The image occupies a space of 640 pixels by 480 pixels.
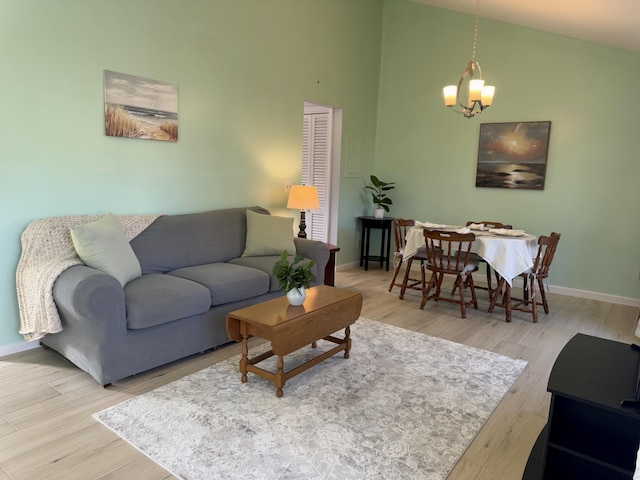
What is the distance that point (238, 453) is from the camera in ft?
6.76

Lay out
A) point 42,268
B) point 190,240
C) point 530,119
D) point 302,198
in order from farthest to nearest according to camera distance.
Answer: point 530,119 → point 302,198 → point 190,240 → point 42,268

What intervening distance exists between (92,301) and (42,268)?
0.59 meters

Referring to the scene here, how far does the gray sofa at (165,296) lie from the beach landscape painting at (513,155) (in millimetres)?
2691

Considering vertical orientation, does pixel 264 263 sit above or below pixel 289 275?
below

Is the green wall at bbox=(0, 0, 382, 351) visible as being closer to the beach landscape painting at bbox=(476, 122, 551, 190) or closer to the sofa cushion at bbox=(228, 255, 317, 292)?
the sofa cushion at bbox=(228, 255, 317, 292)

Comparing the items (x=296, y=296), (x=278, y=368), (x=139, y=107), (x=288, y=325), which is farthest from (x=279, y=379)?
(x=139, y=107)

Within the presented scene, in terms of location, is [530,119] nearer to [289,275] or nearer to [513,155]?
[513,155]

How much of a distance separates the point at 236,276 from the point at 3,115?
71.6 inches

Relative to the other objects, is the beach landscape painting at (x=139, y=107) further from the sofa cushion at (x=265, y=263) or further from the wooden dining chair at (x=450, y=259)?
the wooden dining chair at (x=450, y=259)

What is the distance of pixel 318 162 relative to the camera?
6012 millimetres

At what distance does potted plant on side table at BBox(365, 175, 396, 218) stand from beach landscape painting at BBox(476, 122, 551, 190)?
123 centimetres

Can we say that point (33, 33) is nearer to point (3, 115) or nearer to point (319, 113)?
point (3, 115)

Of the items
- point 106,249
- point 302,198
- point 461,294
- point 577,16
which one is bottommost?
point 461,294

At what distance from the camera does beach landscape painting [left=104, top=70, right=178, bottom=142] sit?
11.0 feet
